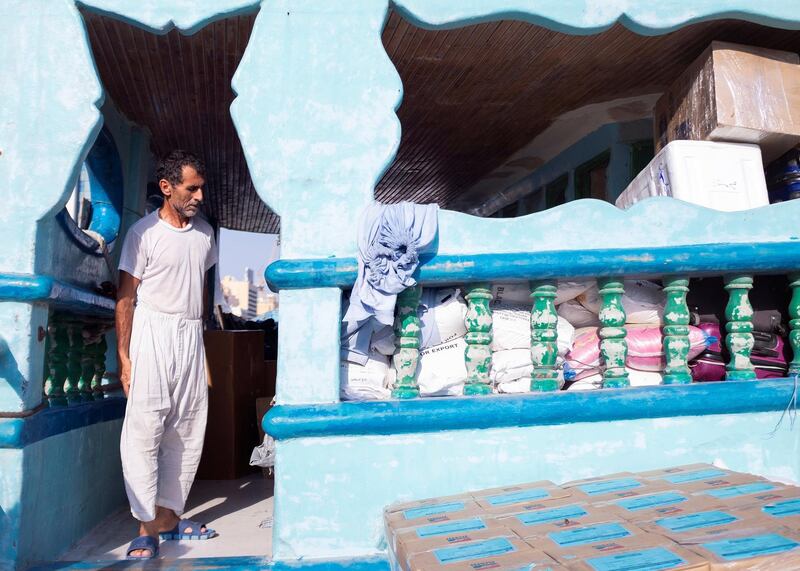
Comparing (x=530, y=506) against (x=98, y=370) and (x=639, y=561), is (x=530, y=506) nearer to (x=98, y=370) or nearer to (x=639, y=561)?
(x=639, y=561)

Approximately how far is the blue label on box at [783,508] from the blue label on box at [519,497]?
684 millimetres

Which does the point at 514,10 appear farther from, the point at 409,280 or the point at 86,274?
the point at 86,274

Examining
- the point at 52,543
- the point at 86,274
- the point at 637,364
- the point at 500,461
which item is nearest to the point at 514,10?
the point at 637,364

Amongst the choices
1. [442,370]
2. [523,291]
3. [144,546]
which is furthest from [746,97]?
[144,546]

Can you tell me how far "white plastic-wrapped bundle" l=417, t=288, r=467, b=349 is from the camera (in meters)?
2.69

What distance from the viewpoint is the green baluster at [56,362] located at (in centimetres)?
292

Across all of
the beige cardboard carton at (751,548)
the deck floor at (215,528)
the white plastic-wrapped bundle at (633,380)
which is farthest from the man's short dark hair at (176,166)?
the beige cardboard carton at (751,548)

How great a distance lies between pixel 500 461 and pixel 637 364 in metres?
0.78

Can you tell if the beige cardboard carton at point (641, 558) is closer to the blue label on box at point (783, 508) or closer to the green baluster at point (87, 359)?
the blue label on box at point (783, 508)

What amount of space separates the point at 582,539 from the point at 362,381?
1103mm

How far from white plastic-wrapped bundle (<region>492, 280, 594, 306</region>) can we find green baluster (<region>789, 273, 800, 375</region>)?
0.87 m

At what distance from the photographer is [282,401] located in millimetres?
2525

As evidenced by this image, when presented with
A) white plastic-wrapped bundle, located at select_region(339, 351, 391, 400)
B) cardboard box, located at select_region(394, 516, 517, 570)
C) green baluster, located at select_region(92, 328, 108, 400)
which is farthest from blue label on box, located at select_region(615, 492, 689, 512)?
green baluster, located at select_region(92, 328, 108, 400)

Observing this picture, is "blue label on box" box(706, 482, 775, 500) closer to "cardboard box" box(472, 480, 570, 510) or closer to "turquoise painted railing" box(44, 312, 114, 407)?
"cardboard box" box(472, 480, 570, 510)
